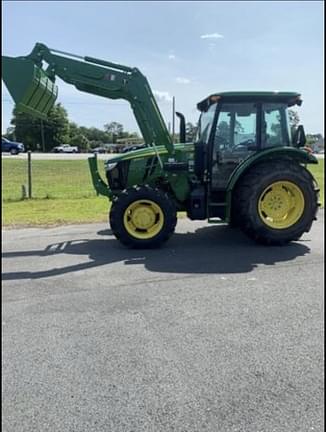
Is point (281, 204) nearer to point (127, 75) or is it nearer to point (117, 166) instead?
point (117, 166)

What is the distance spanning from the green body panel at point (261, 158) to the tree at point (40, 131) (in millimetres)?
2873

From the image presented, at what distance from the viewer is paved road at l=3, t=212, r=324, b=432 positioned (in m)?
2.15

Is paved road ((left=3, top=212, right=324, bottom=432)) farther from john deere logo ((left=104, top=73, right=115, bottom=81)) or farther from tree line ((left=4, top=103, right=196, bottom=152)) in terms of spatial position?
john deere logo ((left=104, top=73, right=115, bottom=81))

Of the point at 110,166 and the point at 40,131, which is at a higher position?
the point at 40,131

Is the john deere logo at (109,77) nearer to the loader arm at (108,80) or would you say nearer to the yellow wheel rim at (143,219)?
the loader arm at (108,80)

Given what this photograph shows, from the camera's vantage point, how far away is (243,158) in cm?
621

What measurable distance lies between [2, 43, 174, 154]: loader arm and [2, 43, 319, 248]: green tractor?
0.01m

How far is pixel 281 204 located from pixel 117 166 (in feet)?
9.26

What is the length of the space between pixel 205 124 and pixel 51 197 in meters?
5.72

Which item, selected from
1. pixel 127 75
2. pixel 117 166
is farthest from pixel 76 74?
pixel 117 166

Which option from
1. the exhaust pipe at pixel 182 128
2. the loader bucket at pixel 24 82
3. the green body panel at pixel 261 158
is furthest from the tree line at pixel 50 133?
the exhaust pipe at pixel 182 128

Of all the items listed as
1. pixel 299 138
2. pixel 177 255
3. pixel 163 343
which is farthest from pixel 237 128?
pixel 163 343

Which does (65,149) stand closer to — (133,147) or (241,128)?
(133,147)

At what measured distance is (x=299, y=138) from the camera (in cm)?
641
